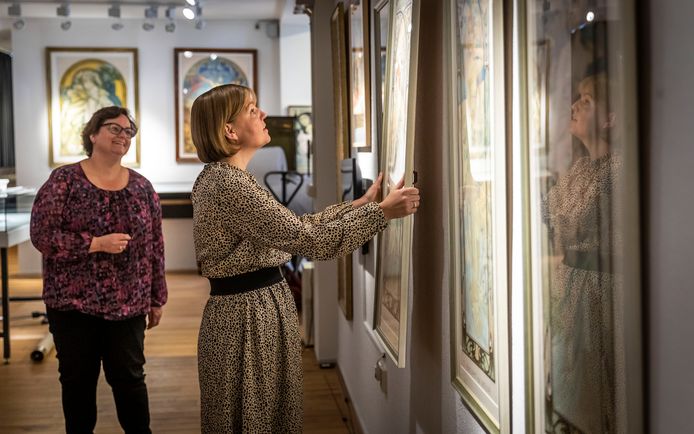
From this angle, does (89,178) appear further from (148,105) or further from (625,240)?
(148,105)

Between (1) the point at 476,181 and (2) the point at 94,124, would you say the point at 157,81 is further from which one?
(1) the point at 476,181


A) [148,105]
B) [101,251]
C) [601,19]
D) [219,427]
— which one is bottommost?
[219,427]

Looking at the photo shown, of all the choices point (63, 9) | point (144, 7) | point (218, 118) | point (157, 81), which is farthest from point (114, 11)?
point (218, 118)

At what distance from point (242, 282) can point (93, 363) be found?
44.4 inches

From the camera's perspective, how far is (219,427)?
7.89 feet

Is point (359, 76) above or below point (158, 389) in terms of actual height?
above

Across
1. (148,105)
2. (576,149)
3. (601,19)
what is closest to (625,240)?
(576,149)

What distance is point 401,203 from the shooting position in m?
2.05

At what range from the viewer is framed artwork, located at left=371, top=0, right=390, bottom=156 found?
262cm

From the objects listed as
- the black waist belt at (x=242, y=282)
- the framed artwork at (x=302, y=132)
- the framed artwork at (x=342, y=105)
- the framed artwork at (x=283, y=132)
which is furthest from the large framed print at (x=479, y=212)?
the framed artwork at (x=302, y=132)

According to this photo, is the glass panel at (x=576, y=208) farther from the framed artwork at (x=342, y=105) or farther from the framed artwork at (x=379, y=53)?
the framed artwork at (x=342, y=105)

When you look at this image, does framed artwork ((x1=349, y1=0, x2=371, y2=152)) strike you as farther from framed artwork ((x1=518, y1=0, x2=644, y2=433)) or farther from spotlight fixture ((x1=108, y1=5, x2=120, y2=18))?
spotlight fixture ((x1=108, y1=5, x2=120, y2=18))

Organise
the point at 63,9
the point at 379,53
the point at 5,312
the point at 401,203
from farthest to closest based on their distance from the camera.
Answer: the point at 63,9, the point at 5,312, the point at 379,53, the point at 401,203

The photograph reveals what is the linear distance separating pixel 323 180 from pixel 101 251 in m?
2.13
